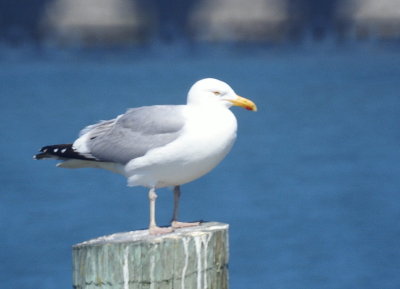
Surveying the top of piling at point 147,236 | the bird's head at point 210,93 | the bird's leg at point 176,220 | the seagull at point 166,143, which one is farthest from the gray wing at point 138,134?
the top of piling at point 147,236

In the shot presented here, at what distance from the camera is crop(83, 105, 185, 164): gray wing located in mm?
5621

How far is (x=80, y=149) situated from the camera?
5.84 meters

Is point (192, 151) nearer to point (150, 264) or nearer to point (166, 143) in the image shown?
point (166, 143)

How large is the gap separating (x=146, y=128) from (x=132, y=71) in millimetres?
29118

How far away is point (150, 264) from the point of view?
4469mm

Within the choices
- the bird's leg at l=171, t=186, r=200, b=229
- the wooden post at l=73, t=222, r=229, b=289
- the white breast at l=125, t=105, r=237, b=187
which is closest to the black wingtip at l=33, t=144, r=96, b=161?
the white breast at l=125, t=105, r=237, b=187

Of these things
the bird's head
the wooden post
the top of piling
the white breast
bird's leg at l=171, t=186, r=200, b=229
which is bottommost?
the wooden post

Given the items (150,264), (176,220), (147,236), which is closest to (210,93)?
(176,220)

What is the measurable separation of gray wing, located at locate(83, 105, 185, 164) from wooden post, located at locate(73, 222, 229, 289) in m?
1.08

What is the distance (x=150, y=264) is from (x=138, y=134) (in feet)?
4.64

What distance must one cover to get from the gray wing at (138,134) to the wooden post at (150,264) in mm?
1081

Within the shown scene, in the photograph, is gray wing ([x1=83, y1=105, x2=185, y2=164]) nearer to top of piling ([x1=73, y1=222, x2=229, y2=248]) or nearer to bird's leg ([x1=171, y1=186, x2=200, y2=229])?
bird's leg ([x1=171, y1=186, x2=200, y2=229])

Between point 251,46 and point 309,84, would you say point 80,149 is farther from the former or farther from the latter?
point 251,46

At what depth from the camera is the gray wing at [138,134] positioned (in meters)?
5.62
